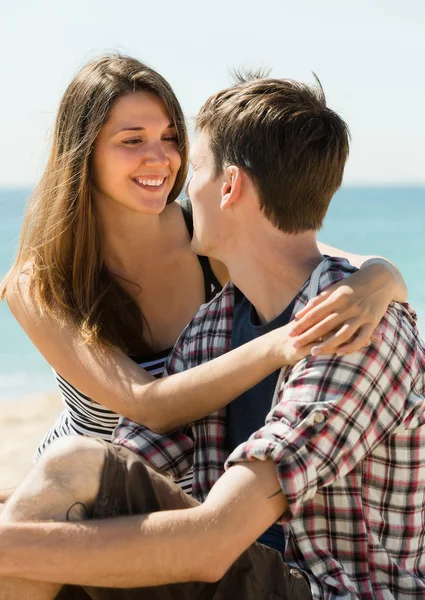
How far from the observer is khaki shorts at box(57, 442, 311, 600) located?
2096 millimetres

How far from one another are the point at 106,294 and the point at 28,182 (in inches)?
1093

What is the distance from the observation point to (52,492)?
2055mm

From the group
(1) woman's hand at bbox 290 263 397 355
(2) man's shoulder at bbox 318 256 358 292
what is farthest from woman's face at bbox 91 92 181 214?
(1) woman's hand at bbox 290 263 397 355

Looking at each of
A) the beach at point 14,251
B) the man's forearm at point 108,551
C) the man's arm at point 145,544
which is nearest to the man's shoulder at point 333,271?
the man's arm at point 145,544

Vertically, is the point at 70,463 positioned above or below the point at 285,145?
below

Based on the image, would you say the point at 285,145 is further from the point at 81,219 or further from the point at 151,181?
the point at 81,219

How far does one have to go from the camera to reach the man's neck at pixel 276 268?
258cm

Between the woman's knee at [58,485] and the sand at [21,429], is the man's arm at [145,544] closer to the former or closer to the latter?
the woman's knee at [58,485]

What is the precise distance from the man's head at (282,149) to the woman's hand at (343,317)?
31 cm

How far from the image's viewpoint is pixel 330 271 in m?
2.50

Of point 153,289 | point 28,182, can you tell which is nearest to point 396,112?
point 28,182

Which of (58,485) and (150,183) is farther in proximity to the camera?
(150,183)

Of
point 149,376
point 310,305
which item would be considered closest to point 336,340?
point 310,305

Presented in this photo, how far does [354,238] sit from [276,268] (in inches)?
765
